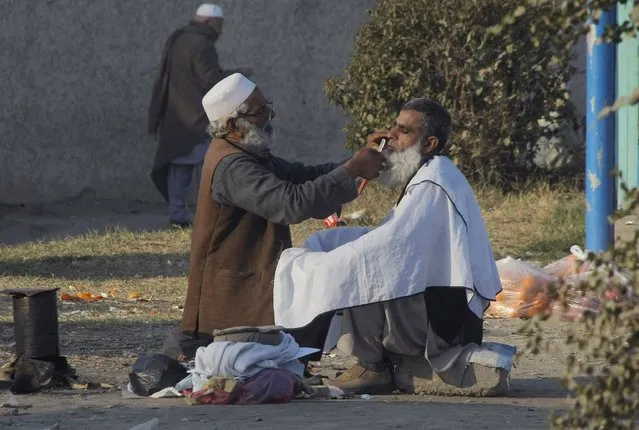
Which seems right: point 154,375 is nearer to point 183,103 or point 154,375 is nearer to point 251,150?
point 251,150

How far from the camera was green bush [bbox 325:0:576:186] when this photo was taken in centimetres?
1136

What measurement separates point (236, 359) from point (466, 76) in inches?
252

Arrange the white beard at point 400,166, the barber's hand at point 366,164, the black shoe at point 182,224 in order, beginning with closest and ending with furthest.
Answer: the barber's hand at point 366,164 < the white beard at point 400,166 < the black shoe at point 182,224

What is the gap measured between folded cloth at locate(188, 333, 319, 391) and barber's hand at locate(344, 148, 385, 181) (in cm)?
77

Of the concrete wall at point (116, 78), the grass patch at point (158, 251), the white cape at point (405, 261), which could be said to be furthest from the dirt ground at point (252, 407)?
the concrete wall at point (116, 78)

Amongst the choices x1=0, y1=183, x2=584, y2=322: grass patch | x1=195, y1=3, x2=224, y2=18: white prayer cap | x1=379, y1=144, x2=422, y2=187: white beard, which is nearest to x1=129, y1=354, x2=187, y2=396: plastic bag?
x1=379, y1=144, x2=422, y2=187: white beard

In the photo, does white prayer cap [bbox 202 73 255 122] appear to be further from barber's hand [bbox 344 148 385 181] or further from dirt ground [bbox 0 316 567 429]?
dirt ground [bbox 0 316 567 429]

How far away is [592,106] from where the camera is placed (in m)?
8.74

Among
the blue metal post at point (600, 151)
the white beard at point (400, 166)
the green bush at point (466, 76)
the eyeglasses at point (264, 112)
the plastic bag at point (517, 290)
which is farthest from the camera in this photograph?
the green bush at point (466, 76)

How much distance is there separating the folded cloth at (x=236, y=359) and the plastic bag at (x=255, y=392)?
4 centimetres

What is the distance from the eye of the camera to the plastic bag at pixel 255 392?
5367mm

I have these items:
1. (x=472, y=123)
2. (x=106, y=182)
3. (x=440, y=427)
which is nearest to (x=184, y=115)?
(x=106, y=182)

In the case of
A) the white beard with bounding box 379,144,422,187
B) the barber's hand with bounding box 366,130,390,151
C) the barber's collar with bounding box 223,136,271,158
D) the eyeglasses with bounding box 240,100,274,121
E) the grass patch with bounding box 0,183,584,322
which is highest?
the eyeglasses with bounding box 240,100,274,121

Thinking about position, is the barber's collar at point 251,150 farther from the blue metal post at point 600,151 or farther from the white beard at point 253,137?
the blue metal post at point 600,151
